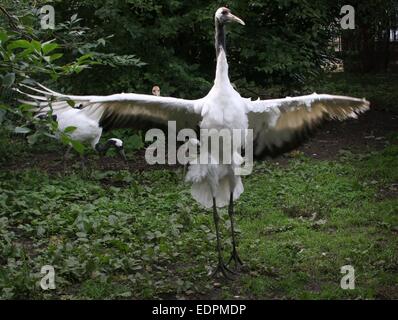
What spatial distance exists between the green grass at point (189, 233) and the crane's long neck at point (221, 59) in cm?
168

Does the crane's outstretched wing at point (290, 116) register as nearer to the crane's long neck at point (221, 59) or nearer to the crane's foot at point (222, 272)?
the crane's long neck at point (221, 59)

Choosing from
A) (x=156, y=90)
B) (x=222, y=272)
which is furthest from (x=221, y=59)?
(x=156, y=90)

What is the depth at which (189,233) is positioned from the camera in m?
6.85

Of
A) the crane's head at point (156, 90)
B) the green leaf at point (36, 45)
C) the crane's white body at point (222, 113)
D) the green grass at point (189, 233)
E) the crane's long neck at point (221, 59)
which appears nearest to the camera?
the green leaf at point (36, 45)

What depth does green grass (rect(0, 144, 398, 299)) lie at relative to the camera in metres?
5.40

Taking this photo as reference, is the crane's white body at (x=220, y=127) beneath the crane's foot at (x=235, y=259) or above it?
above

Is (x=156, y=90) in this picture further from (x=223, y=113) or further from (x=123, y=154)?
(x=223, y=113)

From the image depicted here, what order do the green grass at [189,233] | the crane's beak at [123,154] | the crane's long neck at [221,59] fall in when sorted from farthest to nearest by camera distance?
the crane's beak at [123,154] < the crane's long neck at [221,59] < the green grass at [189,233]

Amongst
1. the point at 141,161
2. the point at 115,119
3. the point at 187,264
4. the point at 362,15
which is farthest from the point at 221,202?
the point at 362,15

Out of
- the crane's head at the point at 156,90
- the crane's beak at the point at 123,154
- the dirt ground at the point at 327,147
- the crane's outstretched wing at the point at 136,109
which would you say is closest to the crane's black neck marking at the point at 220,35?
the crane's outstretched wing at the point at 136,109

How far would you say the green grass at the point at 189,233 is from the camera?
5.40 metres

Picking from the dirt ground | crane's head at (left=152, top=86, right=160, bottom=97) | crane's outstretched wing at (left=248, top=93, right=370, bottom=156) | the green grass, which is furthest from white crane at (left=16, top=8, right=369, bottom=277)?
crane's head at (left=152, top=86, right=160, bottom=97)

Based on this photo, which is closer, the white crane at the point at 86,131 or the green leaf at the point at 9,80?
the green leaf at the point at 9,80
